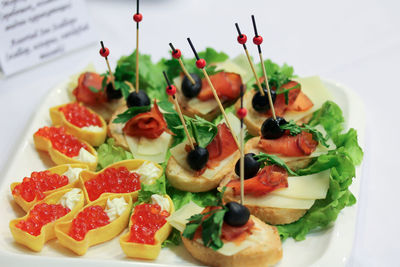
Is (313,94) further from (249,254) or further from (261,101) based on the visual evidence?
(249,254)

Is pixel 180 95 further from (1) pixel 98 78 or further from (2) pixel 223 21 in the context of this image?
(2) pixel 223 21

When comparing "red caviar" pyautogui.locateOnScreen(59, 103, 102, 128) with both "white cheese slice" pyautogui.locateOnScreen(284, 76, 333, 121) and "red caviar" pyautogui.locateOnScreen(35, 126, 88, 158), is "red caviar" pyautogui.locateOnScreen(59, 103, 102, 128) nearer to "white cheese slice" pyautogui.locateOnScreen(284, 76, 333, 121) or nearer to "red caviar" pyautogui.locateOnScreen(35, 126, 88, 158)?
"red caviar" pyautogui.locateOnScreen(35, 126, 88, 158)

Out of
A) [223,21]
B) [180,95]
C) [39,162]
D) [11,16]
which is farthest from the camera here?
[223,21]

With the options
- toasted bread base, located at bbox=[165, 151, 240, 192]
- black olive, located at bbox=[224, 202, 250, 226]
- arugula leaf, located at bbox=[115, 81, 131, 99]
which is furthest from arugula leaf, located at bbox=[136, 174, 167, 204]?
arugula leaf, located at bbox=[115, 81, 131, 99]

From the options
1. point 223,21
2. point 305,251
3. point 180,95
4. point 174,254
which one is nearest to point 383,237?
point 305,251

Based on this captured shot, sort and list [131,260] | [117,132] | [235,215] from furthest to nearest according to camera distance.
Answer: [117,132] < [131,260] < [235,215]

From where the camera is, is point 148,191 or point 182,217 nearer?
point 182,217

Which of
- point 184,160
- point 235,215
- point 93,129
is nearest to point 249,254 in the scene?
point 235,215
